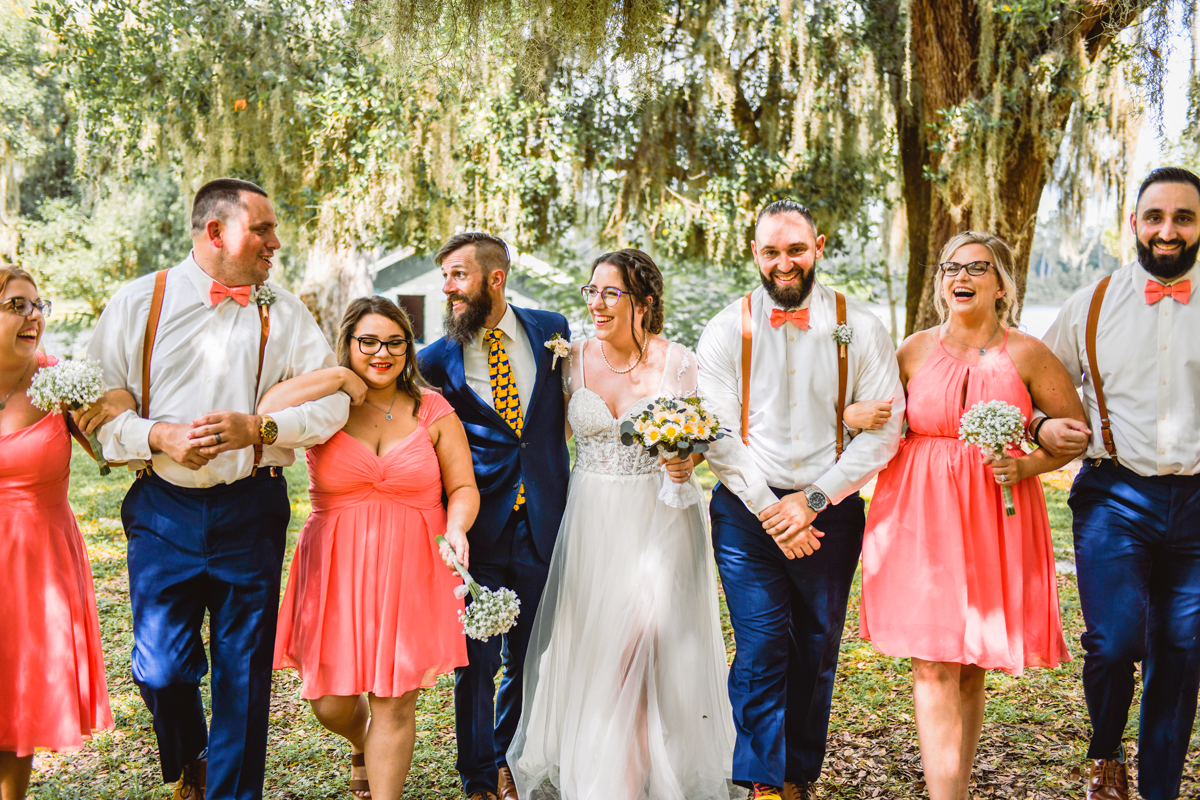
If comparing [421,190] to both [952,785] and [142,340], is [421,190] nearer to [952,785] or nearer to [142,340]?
[142,340]

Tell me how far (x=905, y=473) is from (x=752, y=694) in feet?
3.60

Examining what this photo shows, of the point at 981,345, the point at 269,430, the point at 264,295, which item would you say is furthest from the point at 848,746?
the point at 264,295

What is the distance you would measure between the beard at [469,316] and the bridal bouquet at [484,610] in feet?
3.68

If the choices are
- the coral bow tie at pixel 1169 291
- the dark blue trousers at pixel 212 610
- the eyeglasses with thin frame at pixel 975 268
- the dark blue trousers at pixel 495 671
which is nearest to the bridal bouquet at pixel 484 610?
the dark blue trousers at pixel 495 671

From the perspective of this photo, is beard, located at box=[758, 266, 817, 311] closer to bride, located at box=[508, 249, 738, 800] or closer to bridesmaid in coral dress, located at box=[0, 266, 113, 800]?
bride, located at box=[508, 249, 738, 800]

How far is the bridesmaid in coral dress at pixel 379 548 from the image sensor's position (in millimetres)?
3514

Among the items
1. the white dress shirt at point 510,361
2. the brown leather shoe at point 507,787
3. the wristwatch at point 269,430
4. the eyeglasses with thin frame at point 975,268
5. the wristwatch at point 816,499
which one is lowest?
the brown leather shoe at point 507,787

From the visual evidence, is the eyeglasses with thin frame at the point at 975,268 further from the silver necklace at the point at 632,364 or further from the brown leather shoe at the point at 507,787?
the brown leather shoe at the point at 507,787

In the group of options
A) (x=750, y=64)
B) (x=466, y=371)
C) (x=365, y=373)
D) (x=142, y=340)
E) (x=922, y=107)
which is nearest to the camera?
(x=142, y=340)

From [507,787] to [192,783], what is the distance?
1309 mm

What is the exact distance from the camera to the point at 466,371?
14.1 ft

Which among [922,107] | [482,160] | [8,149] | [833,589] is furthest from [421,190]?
[8,149]

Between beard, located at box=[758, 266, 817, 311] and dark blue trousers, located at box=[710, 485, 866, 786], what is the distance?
2.64ft

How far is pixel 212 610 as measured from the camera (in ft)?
11.8
